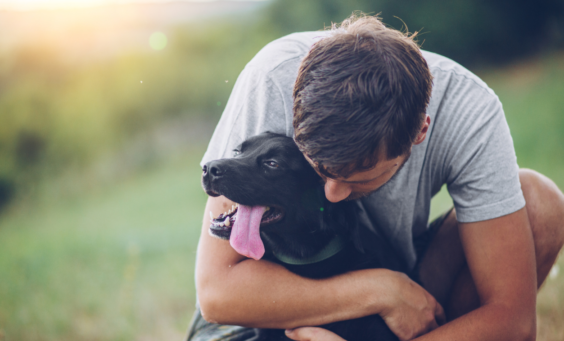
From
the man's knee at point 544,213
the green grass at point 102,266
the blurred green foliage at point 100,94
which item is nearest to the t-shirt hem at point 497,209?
the man's knee at point 544,213

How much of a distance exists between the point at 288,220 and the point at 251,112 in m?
0.47

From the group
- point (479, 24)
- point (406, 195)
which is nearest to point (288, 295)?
point (406, 195)

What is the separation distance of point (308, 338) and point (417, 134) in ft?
2.81

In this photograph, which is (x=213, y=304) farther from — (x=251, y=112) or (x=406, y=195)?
(x=406, y=195)

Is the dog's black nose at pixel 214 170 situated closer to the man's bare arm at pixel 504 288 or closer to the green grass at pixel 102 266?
the man's bare arm at pixel 504 288

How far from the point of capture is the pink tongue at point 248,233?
1.43m

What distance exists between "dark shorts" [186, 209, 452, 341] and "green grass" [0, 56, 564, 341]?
0.95 metres

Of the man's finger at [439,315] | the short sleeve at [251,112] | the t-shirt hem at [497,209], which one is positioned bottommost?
the man's finger at [439,315]

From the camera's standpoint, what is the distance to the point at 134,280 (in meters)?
3.79

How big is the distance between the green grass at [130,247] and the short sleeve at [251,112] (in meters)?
1.82

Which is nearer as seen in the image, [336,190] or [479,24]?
[336,190]

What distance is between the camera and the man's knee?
1.63 m

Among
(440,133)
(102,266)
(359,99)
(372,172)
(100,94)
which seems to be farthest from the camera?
(100,94)

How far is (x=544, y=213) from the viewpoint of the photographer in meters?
1.63
